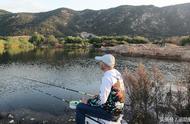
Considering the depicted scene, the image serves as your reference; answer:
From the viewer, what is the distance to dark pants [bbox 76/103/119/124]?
8.54m

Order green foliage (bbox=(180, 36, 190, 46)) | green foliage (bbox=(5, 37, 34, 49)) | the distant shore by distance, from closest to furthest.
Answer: the distant shore, green foliage (bbox=(180, 36, 190, 46)), green foliage (bbox=(5, 37, 34, 49))

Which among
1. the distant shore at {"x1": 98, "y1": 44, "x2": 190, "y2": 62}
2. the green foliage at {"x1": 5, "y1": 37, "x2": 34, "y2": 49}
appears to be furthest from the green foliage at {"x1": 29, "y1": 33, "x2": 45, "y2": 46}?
the distant shore at {"x1": 98, "y1": 44, "x2": 190, "y2": 62}

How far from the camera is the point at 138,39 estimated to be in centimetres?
11512

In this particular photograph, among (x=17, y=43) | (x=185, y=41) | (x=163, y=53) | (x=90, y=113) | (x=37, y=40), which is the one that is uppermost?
(x=90, y=113)

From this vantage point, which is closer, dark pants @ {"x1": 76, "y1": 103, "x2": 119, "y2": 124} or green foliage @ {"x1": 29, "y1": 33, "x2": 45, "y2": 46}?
dark pants @ {"x1": 76, "y1": 103, "x2": 119, "y2": 124}

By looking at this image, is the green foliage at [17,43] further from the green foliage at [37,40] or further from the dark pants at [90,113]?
the dark pants at [90,113]

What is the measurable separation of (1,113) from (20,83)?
481 inches

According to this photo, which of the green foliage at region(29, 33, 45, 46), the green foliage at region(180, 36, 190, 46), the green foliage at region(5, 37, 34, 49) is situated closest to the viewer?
the green foliage at region(180, 36, 190, 46)

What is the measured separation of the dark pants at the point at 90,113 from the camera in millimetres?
8539

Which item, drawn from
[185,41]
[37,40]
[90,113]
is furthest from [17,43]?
[90,113]

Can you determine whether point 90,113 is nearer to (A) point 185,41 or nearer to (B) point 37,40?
(A) point 185,41

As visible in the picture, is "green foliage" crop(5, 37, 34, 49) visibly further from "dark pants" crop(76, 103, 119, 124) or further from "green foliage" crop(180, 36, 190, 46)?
"dark pants" crop(76, 103, 119, 124)

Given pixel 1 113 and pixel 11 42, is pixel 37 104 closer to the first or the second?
pixel 1 113

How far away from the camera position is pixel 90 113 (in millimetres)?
8766
